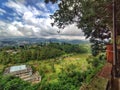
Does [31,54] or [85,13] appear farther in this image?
[31,54]

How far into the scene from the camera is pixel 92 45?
9.04 meters

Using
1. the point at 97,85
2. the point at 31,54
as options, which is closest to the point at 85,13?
the point at 97,85

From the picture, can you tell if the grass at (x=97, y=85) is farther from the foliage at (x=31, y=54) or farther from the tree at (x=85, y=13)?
the foliage at (x=31, y=54)

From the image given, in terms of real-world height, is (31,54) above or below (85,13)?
below

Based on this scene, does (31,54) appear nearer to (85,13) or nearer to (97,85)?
(85,13)

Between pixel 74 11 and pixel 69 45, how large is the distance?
65691mm

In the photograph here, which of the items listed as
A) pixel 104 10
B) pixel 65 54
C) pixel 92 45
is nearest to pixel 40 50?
pixel 65 54

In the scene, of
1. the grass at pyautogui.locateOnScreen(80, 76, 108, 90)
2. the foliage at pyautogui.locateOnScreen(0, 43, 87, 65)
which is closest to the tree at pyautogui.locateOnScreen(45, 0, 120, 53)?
the grass at pyautogui.locateOnScreen(80, 76, 108, 90)

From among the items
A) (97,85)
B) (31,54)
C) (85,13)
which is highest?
(85,13)

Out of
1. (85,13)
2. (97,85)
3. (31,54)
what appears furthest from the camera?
(31,54)

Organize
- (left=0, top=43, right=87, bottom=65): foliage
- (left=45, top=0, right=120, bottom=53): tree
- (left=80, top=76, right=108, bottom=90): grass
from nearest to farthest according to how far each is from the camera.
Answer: (left=80, top=76, right=108, bottom=90): grass → (left=45, top=0, right=120, bottom=53): tree → (left=0, top=43, right=87, bottom=65): foliage

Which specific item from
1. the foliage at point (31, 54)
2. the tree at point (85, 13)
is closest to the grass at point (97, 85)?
the tree at point (85, 13)

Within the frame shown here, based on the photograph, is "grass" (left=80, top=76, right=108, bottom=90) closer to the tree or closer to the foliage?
the tree

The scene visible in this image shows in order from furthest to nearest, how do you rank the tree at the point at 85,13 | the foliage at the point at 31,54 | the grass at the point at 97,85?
the foliage at the point at 31,54, the tree at the point at 85,13, the grass at the point at 97,85
